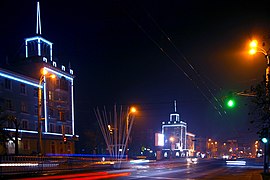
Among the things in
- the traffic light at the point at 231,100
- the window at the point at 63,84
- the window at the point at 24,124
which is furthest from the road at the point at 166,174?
the window at the point at 63,84

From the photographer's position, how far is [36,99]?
54.0 m

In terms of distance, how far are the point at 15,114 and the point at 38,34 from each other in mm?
15406

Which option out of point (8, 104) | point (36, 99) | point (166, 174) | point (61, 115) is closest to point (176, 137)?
point (61, 115)

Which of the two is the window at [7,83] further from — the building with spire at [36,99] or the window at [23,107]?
the window at [23,107]

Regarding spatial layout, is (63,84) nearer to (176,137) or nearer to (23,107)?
(23,107)

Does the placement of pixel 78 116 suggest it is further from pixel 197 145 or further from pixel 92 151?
pixel 197 145

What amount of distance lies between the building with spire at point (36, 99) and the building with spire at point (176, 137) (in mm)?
78698

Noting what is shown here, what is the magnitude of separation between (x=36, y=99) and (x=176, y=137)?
9455 centimetres

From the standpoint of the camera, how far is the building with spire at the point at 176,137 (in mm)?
136050

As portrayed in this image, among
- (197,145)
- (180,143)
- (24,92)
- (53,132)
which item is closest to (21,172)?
(24,92)

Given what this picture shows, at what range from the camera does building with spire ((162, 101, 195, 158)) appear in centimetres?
13605

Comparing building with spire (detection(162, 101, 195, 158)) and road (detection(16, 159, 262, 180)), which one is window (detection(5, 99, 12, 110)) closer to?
road (detection(16, 159, 262, 180))

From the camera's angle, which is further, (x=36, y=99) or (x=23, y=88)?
(x=36, y=99)

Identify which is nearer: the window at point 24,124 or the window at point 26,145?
the window at point 26,145
